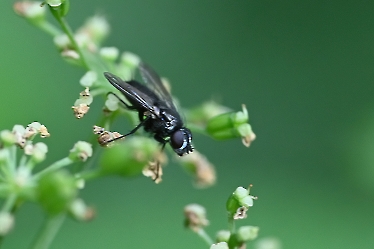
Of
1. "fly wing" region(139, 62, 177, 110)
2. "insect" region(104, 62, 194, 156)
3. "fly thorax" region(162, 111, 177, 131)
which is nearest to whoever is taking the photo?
"insect" region(104, 62, 194, 156)

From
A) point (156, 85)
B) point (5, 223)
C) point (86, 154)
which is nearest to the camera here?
point (5, 223)

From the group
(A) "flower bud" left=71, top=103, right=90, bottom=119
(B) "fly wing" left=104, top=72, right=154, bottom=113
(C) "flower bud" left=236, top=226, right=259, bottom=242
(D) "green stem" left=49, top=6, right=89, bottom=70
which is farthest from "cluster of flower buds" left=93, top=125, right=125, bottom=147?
(C) "flower bud" left=236, top=226, right=259, bottom=242

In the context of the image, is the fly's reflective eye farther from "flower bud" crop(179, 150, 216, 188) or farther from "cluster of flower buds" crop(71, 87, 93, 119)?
"cluster of flower buds" crop(71, 87, 93, 119)

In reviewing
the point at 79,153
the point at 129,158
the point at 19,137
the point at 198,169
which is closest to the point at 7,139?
the point at 19,137

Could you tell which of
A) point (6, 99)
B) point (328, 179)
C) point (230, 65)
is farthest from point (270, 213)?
point (6, 99)

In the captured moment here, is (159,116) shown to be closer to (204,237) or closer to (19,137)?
(204,237)

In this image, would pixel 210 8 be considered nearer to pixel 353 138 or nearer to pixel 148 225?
pixel 353 138
